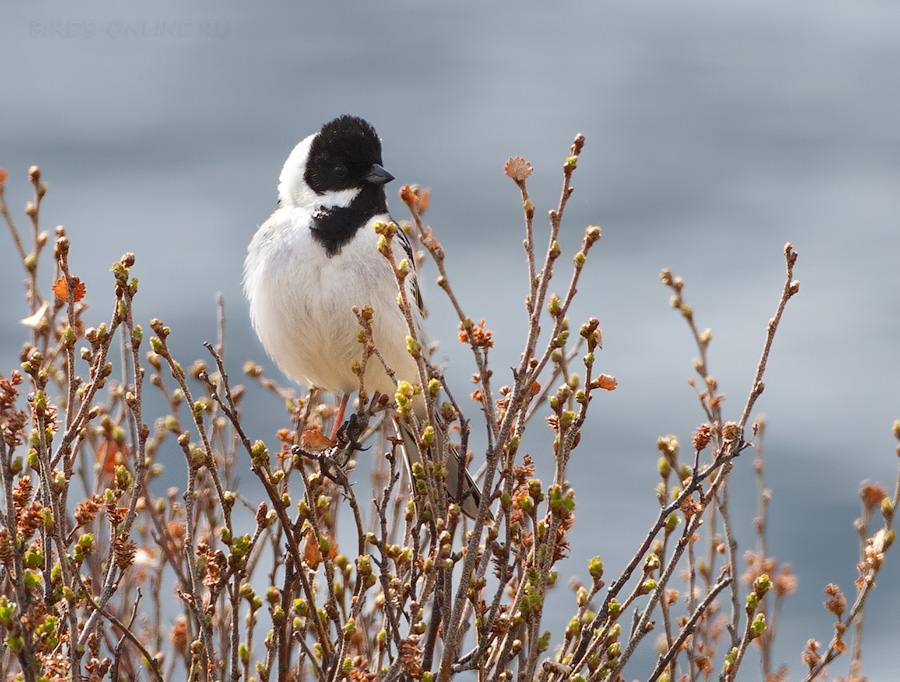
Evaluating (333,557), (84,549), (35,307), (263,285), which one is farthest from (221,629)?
(263,285)

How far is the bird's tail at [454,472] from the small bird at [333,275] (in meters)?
0.01

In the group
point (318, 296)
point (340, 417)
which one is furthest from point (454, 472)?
point (318, 296)

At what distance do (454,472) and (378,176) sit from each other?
144 cm

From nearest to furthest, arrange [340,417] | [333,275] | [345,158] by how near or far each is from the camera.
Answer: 1. [333,275]
2. [340,417]
3. [345,158]

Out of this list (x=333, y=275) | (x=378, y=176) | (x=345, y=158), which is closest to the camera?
(x=333, y=275)

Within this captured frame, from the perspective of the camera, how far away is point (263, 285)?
4.66 m

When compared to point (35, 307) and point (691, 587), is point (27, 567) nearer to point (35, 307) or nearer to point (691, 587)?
point (35, 307)

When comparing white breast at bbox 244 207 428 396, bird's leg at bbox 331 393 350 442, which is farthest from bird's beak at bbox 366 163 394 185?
bird's leg at bbox 331 393 350 442

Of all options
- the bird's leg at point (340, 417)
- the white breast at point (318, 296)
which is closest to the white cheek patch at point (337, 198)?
the white breast at point (318, 296)

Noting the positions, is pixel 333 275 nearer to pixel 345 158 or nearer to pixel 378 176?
pixel 378 176

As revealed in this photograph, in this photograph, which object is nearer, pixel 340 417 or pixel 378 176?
pixel 340 417

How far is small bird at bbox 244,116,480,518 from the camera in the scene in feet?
14.8

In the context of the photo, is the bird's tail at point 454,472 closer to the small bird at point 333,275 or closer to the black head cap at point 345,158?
the small bird at point 333,275

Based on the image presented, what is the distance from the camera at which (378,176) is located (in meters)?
4.82
